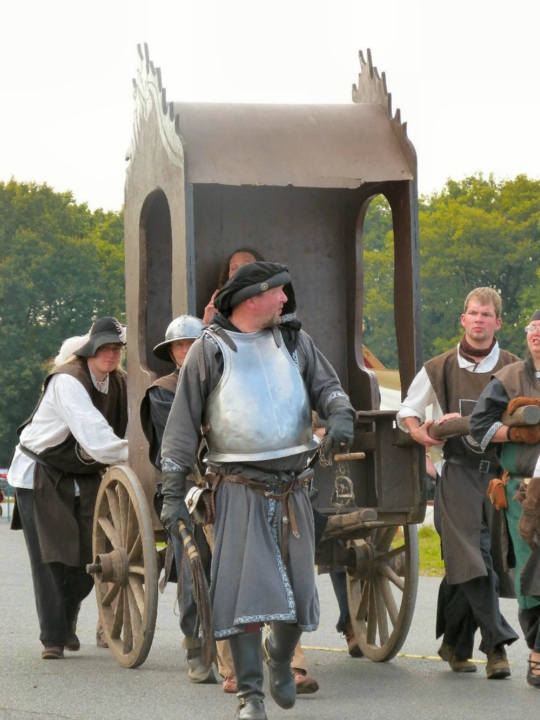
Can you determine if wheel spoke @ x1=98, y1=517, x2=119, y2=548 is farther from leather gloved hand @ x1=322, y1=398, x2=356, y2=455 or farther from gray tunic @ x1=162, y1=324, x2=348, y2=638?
leather gloved hand @ x1=322, y1=398, x2=356, y2=455

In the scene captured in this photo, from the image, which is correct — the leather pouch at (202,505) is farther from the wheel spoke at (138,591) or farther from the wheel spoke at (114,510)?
the wheel spoke at (114,510)

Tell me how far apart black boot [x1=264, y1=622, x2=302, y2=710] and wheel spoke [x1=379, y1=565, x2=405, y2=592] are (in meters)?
1.98

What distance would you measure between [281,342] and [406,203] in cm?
225

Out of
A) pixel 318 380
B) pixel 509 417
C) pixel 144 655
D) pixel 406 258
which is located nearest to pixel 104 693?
pixel 144 655

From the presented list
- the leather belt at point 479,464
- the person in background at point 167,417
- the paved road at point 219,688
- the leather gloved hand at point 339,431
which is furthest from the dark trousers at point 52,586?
the leather gloved hand at point 339,431

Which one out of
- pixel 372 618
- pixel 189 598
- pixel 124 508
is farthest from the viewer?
pixel 372 618

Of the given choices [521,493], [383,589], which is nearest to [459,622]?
[383,589]

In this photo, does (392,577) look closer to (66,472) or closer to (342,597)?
(342,597)

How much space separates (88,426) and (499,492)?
2.46 meters

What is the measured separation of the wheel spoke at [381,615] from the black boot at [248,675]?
233 cm

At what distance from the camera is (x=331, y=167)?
303 inches

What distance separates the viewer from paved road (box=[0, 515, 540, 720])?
6.00m

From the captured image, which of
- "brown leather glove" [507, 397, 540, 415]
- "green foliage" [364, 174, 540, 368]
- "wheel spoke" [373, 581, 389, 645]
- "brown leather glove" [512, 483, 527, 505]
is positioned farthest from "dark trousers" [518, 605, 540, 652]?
"green foliage" [364, 174, 540, 368]

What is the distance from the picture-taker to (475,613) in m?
7.04
